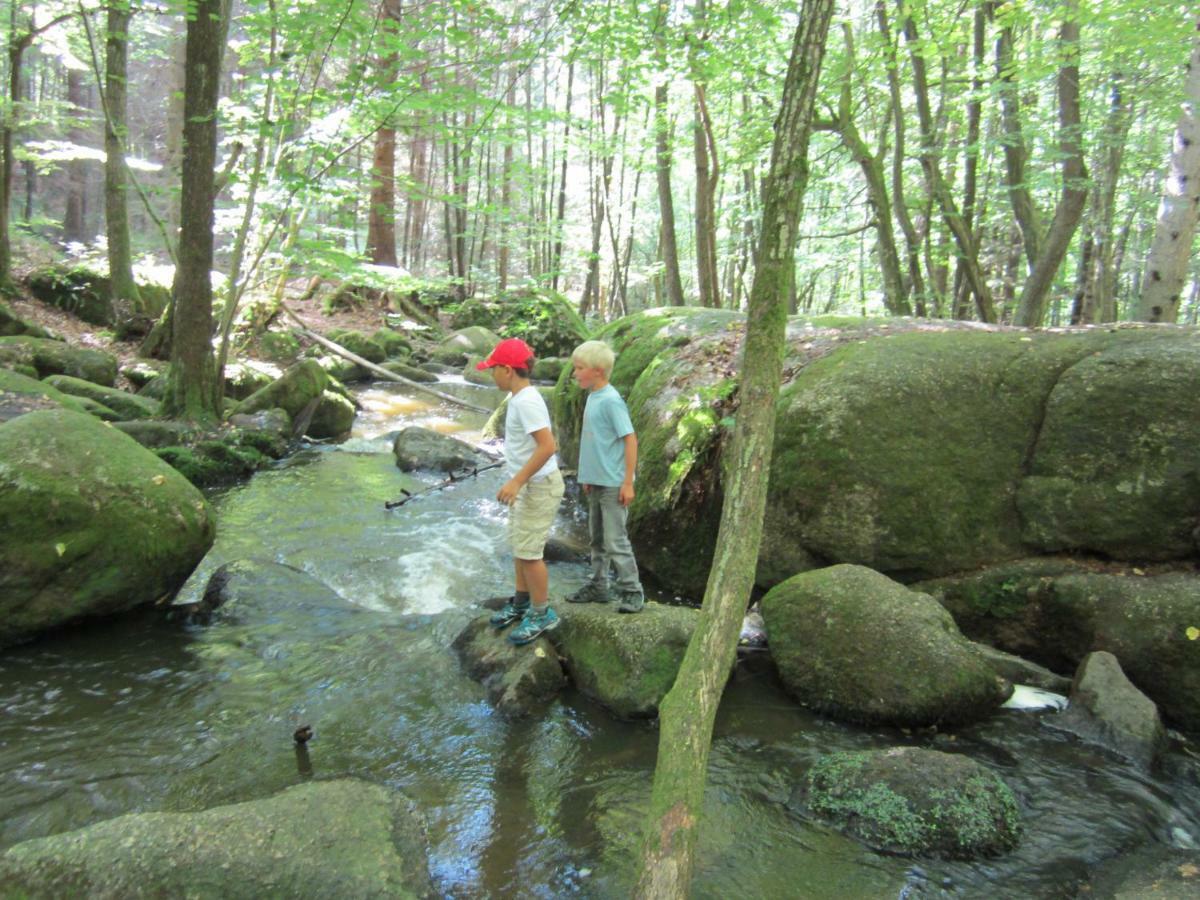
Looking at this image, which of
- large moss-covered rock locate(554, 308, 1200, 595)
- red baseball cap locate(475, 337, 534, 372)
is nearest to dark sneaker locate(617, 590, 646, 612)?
large moss-covered rock locate(554, 308, 1200, 595)

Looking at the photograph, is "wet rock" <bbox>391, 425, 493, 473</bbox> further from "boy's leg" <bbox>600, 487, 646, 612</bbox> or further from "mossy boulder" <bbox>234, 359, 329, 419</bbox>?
"boy's leg" <bbox>600, 487, 646, 612</bbox>

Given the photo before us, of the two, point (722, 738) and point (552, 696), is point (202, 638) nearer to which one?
point (552, 696)

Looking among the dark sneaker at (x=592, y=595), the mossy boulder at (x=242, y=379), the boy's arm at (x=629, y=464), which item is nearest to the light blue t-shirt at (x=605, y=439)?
the boy's arm at (x=629, y=464)

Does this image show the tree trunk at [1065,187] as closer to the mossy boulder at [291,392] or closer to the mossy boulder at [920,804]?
the mossy boulder at [920,804]

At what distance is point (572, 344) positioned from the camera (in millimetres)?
21328

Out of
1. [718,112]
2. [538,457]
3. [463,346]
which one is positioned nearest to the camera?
[538,457]

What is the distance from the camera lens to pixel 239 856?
256 centimetres

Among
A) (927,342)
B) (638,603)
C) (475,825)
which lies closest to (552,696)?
(638,603)

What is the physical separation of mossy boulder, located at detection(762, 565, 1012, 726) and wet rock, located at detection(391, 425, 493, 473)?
621 centimetres

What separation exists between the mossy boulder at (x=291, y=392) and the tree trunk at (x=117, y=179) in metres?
4.44

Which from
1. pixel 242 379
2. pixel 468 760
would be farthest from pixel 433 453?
pixel 468 760

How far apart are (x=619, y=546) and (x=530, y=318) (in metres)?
17.9

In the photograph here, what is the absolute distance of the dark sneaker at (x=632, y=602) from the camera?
4809 mm

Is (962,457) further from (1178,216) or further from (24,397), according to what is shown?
(24,397)
